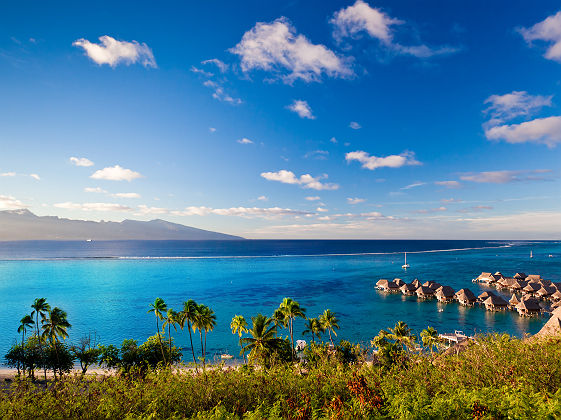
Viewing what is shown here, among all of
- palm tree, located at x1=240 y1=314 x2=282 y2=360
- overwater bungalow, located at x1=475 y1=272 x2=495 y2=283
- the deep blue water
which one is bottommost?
the deep blue water

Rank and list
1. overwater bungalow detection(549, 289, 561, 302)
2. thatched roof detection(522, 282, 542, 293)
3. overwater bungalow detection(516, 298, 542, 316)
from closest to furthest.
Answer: overwater bungalow detection(516, 298, 542, 316) → overwater bungalow detection(549, 289, 561, 302) → thatched roof detection(522, 282, 542, 293)

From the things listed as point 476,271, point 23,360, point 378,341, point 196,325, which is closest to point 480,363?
point 378,341

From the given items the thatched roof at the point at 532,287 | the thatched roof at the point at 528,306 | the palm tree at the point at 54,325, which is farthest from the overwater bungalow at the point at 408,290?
the palm tree at the point at 54,325

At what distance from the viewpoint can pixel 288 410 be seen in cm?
1133

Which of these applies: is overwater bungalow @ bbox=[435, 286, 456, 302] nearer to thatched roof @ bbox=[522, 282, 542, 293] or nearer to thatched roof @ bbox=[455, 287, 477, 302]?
thatched roof @ bbox=[455, 287, 477, 302]

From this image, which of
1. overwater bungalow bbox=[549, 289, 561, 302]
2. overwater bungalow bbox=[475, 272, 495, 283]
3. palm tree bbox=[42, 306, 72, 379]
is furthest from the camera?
overwater bungalow bbox=[475, 272, 495, 283]

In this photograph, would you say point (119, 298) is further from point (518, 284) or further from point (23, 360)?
point (518, 284)

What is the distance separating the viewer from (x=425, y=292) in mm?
77625

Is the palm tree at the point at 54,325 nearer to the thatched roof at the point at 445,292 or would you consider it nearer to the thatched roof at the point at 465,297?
the thatched roof at the point at 445,292

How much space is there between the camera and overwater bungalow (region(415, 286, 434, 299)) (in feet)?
254

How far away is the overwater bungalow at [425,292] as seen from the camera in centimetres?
7753

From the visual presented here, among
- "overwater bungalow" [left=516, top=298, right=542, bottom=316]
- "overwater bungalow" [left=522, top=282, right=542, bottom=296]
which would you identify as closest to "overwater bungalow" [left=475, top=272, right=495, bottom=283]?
"overwater bungalow" [left=522, top=282, right=542, bottom=296]

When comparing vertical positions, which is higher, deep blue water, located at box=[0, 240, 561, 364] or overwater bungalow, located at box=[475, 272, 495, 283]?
Result: overwater bungalow, located at box=[475, 272, 495, 283]

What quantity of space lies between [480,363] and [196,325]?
32.4 meters
